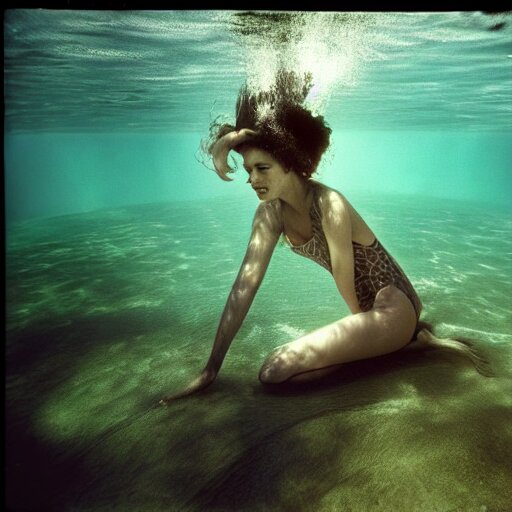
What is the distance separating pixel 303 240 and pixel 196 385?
1797 mm

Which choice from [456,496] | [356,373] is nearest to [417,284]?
[356,373]

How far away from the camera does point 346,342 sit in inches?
136

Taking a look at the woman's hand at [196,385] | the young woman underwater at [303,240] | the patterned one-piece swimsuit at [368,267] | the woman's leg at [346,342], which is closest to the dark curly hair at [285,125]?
the young woman underwater at [303,240]

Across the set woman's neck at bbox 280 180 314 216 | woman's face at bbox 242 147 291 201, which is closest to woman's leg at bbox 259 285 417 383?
woman's neck at bbox 280 180 314 216

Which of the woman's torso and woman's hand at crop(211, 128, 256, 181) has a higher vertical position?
woman's hand at crop(211, 128, 256, 181)

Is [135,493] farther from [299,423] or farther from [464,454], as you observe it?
[464,454]

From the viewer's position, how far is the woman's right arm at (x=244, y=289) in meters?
3.59

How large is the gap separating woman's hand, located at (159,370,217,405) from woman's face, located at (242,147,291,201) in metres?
1.82

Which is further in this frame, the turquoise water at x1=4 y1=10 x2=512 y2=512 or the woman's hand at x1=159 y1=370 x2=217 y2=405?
the woman's hand at x1=159 y1=370 x2=217 y2=405

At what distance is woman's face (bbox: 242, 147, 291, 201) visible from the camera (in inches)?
130

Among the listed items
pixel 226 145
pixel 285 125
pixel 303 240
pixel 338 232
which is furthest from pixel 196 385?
pixel 285 125

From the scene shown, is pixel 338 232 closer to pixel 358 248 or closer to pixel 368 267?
pixel 358 248

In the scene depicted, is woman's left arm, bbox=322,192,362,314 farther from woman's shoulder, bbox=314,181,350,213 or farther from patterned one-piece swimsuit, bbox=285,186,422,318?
patterned one-piece swimsuit, bbox=285,186,422,318

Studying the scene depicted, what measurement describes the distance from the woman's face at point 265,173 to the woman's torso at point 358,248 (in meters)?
0.32
